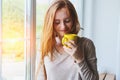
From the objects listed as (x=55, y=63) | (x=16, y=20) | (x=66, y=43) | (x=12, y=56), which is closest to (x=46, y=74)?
(x=55, y=63)

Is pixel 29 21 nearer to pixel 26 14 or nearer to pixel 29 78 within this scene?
pixel 26 14

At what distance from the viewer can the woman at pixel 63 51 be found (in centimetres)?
108

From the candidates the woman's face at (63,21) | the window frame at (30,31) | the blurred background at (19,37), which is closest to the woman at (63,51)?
the woman's face at (63,21)

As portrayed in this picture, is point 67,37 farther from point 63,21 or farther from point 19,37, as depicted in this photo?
point 19,37

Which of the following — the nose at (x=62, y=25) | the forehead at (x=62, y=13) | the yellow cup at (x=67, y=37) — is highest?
the forehead at (x=62, y=13)

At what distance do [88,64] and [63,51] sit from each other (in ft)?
0.43

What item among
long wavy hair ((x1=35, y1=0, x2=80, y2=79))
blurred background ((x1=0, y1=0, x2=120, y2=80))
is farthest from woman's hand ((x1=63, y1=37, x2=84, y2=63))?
blurred background ((x1=0, y1=0, x2=120, y2=80))

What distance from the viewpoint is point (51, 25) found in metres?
1.15

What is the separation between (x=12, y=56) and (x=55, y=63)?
0.63 meters

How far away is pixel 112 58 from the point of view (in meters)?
2.81

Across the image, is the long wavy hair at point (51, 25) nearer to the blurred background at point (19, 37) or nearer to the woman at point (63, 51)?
the woman at point (63, 51)

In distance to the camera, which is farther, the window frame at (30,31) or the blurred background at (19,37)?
the window frame at (30,31)

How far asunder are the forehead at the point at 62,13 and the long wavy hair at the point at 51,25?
0.01 meters

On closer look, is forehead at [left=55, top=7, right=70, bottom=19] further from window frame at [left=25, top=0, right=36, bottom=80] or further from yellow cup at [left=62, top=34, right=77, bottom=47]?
window frame at [left=25, top=0, right=36, bottom=80]
